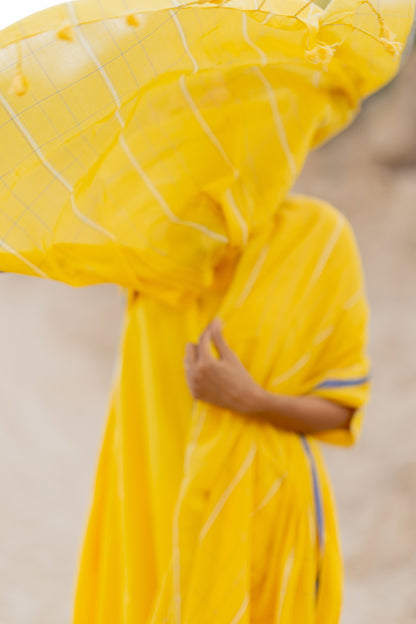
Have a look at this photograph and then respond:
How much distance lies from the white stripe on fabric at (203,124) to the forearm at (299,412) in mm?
250

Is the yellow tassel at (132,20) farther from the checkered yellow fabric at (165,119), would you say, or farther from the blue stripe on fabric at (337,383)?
the blue stripe on fabric at (337,383)

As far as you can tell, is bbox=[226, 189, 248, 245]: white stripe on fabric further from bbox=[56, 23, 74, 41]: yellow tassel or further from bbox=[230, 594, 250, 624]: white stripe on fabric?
bbox=[230, 594, 250, 624]: white stripe on fabric

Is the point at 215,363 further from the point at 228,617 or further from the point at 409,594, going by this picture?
the point at 409,594

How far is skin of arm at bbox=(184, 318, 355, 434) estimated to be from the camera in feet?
2.56

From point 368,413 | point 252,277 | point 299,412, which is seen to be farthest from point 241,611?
point 368,413

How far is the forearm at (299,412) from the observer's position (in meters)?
0.79

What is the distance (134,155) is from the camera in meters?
0.73

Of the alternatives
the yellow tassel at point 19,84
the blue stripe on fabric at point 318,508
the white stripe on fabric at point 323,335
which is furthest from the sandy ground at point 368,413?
the yellow tassel at point 19,84

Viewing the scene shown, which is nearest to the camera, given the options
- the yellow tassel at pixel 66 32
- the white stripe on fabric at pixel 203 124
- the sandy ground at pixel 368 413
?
the yellow tassel at pixel 66 32

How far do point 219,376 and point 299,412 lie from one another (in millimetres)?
107

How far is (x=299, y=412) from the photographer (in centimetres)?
81

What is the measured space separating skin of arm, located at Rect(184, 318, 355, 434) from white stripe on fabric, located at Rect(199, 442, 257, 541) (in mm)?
50

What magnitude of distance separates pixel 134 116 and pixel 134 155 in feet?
0.13

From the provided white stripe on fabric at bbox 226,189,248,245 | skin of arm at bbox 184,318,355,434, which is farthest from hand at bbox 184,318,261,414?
white stripe on fabric at bbox 226,189,248,245
